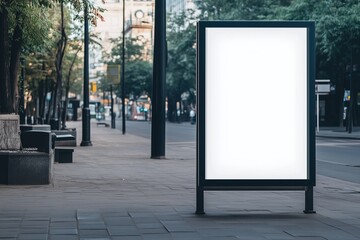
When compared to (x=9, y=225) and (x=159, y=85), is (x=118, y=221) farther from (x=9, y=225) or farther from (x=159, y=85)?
(x=159, y=85)

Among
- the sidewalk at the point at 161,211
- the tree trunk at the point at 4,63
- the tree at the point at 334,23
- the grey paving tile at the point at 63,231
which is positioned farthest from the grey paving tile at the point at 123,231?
the tree at the point at 334,23

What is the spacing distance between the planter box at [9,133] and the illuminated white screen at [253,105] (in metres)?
6.60

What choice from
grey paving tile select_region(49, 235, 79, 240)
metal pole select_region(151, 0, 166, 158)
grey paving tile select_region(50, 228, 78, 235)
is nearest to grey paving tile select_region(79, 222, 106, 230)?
grey paving tile select_region(50, 228, 78, 235)

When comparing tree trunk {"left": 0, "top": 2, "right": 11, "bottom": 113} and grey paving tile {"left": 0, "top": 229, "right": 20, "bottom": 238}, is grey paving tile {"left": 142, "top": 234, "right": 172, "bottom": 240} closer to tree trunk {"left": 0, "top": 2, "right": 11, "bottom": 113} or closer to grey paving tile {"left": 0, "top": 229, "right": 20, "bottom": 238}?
grey paving tile {"left": 0, "top": 229, "right": 20, "bottom": 238}

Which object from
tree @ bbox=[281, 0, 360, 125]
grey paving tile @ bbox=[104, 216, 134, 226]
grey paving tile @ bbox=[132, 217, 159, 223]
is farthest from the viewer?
tree @ bbox=[281, 0, 360, 125]

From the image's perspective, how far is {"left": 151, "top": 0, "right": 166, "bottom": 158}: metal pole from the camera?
79.5 ft

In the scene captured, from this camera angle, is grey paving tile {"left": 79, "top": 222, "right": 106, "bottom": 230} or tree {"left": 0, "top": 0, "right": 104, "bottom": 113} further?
tree {"left": 0, "top": 0, "right": 104, "bottom": 113}

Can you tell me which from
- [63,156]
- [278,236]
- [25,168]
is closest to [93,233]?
[278,236]

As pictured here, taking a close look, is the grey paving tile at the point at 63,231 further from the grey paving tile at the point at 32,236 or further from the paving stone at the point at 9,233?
the paving stone at the point at 9,233

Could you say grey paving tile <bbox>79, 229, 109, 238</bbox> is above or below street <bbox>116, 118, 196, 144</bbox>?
above

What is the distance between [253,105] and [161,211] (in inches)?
63.9

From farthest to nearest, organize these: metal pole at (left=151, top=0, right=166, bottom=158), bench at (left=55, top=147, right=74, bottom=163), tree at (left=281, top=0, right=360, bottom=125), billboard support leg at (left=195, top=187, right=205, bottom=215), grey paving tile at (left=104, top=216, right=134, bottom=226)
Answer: tree at (left=281, top=0, right=360, bottom=125), metal pole at (left=151, top=0, right=166, bottom=158), bench at (left=55, top=147, right=74, bottom=163), billboard support leg at (left=195, top=187, right=205, bottom=215), grey paving tile at (left=104, top=216, right=134, bottom=226)

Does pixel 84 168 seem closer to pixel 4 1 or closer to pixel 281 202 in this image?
pixel 4 1

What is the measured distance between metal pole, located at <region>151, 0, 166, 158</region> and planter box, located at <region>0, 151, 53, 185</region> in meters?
9.24
